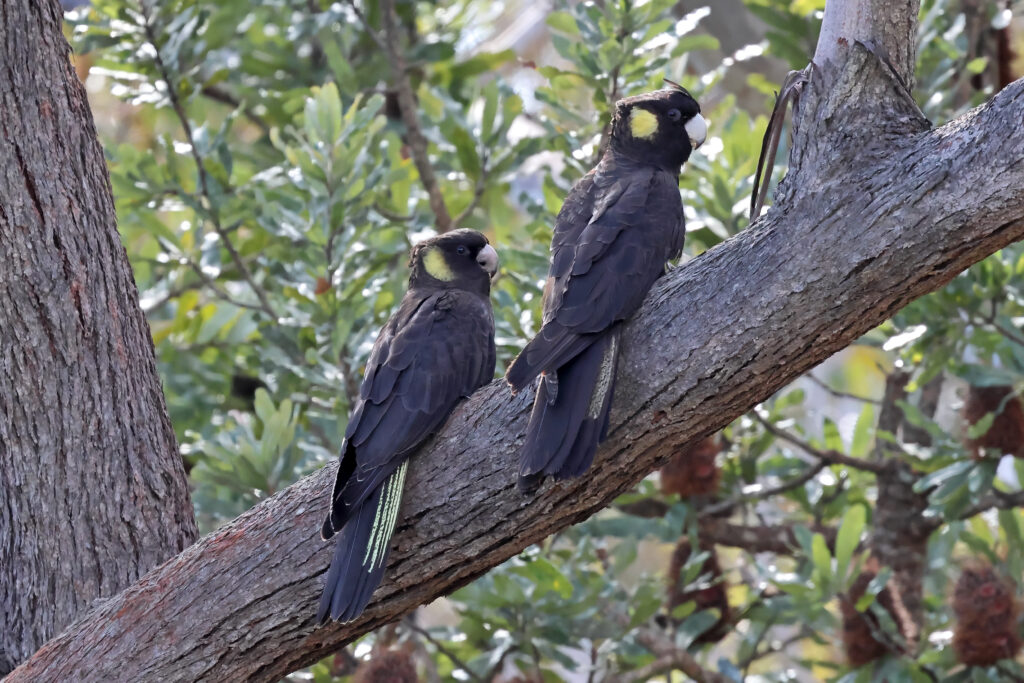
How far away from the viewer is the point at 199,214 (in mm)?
3615

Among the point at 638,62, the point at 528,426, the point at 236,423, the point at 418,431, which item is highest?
the point at 638,62

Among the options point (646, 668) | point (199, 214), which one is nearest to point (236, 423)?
point (199, 214)

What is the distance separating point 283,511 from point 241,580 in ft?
0.52

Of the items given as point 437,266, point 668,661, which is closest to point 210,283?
point 437,266

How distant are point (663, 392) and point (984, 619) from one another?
5.49 feet

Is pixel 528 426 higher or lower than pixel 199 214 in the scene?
lower

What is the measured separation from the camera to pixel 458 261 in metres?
3.10

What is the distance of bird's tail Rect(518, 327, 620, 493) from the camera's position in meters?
1.96

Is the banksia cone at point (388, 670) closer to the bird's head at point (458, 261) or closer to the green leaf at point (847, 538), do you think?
the bird's head at point (458, 261)

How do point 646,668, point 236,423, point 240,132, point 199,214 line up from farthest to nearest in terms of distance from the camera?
point 240,132 → point 236,423 → point 199,214 → point 646,668

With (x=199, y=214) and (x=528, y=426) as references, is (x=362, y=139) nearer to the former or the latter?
(x=199, y=214)

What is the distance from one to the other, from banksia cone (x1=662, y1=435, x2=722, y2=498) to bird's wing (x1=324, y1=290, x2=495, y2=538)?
101cm

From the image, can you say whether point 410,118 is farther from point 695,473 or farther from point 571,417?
point 571,417

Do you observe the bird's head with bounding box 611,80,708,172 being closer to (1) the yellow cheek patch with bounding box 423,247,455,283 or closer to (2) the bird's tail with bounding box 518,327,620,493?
(1) the yellow cheek patch with bounding box 423,247,455,283
